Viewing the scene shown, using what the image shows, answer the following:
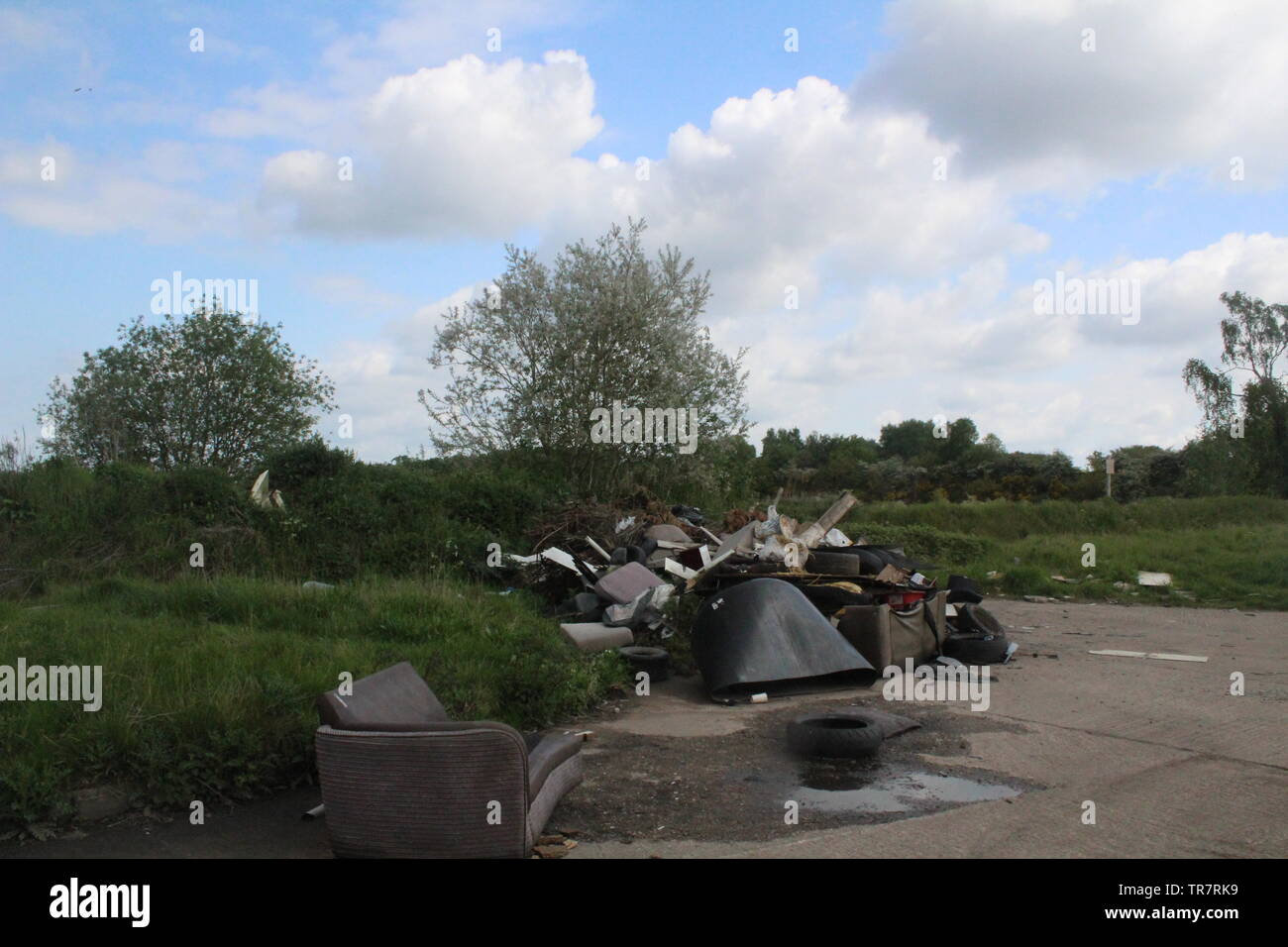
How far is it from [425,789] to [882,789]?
300 centimetres

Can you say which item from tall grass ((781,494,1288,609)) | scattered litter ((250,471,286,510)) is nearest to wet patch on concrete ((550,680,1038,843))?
scattered litter ((250,471,286,510))

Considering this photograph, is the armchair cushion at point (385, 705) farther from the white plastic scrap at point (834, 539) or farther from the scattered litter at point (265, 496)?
the scattered litter at point (265, 496)

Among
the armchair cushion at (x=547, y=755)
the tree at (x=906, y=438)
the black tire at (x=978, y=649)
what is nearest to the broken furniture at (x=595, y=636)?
the black tire at (x=978, y=649)

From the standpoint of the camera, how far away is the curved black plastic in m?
8.48

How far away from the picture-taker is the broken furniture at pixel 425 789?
14.0 feet

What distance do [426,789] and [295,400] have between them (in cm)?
2502

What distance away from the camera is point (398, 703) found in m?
5.37

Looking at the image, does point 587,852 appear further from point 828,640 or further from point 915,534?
point 915,534

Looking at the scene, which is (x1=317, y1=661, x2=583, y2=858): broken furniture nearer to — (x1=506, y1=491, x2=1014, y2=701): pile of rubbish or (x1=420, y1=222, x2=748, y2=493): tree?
(x1=506, y1=491, x2=1014, y2=701): pile of rubbish

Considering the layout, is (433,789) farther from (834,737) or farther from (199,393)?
(199,393)

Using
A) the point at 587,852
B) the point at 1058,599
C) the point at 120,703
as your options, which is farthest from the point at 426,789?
the point at 1058,599

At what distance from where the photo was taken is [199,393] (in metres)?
26.0

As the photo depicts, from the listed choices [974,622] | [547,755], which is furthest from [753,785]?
[974,622]

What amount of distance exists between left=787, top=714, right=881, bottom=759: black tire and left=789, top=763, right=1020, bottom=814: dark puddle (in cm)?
12
